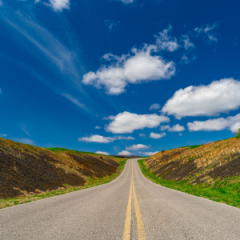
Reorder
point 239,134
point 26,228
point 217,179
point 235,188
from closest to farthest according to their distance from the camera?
point 26,228 < point 235,188 < point 217,179 < point 239,134

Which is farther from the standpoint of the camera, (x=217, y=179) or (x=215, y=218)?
(x=217, y=179)

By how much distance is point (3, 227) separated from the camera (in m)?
4.45

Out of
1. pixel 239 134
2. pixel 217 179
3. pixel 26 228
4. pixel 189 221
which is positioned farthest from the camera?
pixel 239 134

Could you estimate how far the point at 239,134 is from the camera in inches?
1528

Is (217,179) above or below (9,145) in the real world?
below

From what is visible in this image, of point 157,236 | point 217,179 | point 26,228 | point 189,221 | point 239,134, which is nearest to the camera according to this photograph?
point 157,236

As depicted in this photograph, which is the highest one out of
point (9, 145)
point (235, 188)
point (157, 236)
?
point (9, 145)

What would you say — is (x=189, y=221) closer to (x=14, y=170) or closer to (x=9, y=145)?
(x=14, y=170)

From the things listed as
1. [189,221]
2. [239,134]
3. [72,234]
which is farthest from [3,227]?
[239,134]

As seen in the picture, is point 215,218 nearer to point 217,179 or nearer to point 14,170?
point 217,179

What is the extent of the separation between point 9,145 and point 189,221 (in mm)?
25313

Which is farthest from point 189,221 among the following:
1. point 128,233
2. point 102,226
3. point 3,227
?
point 3,227

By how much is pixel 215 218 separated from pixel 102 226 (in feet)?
12.7

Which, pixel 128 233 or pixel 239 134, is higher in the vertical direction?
pixel 239 134
